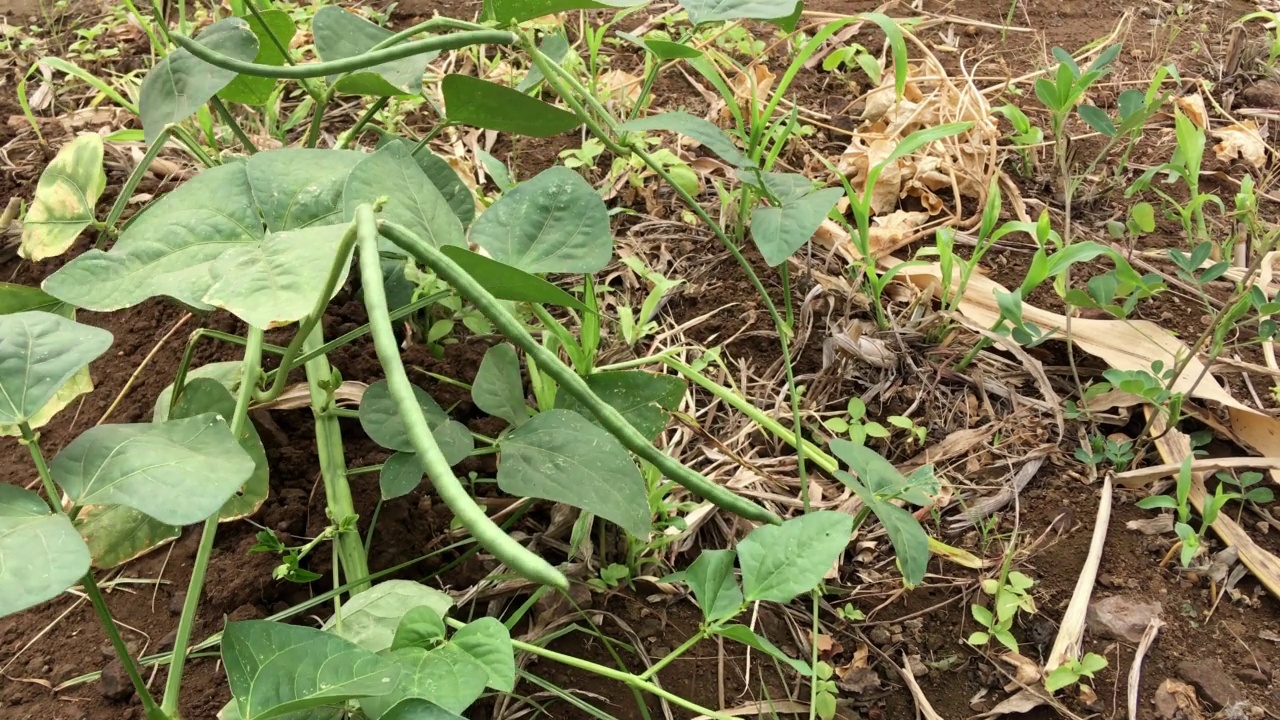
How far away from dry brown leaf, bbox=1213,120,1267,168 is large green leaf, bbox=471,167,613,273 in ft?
4.78

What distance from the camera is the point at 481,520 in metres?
0.61

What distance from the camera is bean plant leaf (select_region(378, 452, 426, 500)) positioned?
39.3 inches

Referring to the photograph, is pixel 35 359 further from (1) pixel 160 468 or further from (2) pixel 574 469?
(2) pixel 574 469

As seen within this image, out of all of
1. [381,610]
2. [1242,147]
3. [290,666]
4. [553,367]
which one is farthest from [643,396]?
[1242,147]

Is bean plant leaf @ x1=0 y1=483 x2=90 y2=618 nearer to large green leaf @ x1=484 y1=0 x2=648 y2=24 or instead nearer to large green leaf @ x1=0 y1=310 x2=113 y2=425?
large green leaf @ x1=0 y1=310 x2=113 y2=425

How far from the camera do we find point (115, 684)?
39.4 inches

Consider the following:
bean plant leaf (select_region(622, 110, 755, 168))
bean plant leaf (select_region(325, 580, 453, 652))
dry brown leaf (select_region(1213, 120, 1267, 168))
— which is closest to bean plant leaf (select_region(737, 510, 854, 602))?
bean plant leaf (select_region(325, 580, 453, 652))

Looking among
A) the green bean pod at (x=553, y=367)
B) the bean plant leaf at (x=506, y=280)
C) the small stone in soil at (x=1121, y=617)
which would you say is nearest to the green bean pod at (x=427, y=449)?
the green bean pod at (x=553, y=367)

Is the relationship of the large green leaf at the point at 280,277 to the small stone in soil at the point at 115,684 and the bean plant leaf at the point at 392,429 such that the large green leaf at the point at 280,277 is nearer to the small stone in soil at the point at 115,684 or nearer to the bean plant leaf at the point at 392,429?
the bean plant leaf at the point at 392,429

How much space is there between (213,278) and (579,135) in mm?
1166

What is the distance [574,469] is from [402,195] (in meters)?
0.35

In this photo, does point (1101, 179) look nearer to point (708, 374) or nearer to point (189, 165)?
point (708, 374)

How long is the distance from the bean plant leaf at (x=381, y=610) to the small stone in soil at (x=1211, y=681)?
885mm

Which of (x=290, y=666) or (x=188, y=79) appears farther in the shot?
(x=188, y=79)
